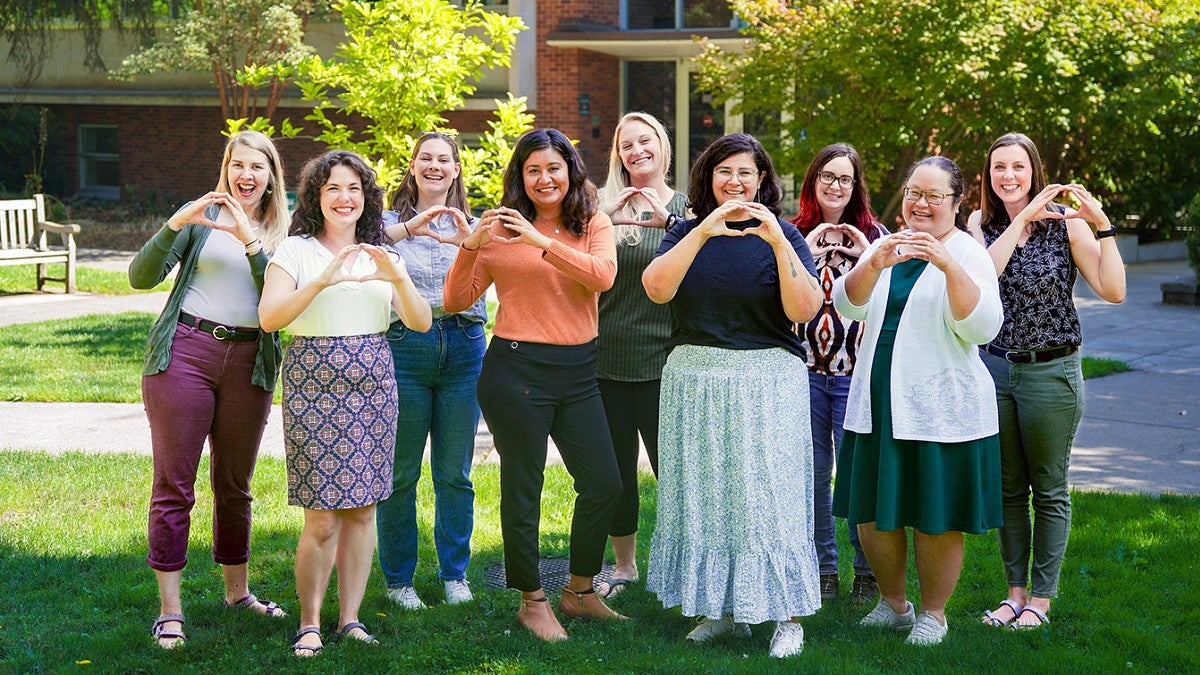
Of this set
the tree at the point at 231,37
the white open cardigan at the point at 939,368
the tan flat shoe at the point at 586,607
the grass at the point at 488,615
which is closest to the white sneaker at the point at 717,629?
the grass at the point at 488,615

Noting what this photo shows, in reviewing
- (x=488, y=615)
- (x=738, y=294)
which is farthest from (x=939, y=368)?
(x=488, y=615)

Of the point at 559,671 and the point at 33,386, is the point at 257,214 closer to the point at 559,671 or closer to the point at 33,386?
the point at 559,671

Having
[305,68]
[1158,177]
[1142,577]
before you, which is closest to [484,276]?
[1142,577]

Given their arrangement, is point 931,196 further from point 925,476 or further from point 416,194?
point 416,194

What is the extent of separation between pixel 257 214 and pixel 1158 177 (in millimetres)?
18408

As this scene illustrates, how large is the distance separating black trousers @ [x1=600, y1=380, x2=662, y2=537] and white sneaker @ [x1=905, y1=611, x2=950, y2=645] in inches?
47.1

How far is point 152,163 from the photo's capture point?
2561cm

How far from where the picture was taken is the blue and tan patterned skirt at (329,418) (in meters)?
4.45

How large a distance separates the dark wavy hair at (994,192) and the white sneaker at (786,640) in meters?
1.74

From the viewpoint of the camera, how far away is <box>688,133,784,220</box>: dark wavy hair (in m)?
4.64

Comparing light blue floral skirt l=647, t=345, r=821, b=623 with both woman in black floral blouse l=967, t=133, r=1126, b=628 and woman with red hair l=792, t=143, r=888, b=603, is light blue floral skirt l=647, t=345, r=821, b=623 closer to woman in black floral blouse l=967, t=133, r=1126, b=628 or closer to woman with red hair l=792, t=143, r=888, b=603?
woman with red hair l=792, t=143, r=888, b=603

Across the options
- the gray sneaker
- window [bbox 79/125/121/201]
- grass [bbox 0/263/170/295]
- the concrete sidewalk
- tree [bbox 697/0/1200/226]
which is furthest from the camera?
window [bbox 79/125/121/201]

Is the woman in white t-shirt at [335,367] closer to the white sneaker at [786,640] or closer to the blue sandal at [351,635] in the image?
the blue sandal at [351,635]

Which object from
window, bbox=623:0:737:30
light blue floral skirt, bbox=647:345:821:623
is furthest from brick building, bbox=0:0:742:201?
light blue floral skirt, bbox=647:345:821:623
